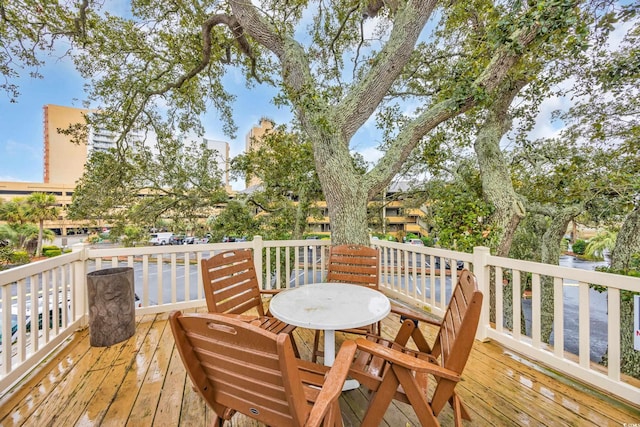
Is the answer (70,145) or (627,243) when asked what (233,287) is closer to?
(70,145)

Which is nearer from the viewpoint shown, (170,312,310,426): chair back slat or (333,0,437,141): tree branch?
(170,312,310,426): chair back slat

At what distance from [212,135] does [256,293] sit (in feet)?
18.8

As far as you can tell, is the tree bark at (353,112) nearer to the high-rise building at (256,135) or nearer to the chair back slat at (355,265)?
the chair back slat at (355,265)

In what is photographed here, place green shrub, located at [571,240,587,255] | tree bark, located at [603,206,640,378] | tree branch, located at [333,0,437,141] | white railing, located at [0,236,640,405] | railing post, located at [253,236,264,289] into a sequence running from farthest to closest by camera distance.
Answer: green shrub, located at [571,240,587,255], tree bark, located at [603,206,640,378], railing post, located at [253,236,264,289], tree branch, located at [333,0,437,141], white railing, located at [0,236,640,405]

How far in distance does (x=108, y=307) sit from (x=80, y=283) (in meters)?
0.67

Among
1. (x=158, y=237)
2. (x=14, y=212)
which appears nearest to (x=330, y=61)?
(x=158, y=237)

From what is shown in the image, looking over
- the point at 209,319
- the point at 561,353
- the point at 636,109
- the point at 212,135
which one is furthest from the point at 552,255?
the point at 212,135

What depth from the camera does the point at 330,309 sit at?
1.77 m

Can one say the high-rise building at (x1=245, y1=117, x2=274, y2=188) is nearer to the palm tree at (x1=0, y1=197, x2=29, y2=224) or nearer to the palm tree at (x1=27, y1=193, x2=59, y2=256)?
the palm tree at (x1=27, y1=193, x2=59, y2=256)

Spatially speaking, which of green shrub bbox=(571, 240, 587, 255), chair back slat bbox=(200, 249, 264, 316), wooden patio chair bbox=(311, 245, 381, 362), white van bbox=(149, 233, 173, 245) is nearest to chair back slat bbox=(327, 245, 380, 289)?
wooden patio chair bbox=(311, 245, 381, 362)

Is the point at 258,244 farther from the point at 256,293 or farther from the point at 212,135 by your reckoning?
the point at 212,135

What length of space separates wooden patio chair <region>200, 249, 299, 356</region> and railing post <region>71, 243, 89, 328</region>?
1901mm

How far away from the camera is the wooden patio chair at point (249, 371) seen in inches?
34.9

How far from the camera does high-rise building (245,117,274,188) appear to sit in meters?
6.29
